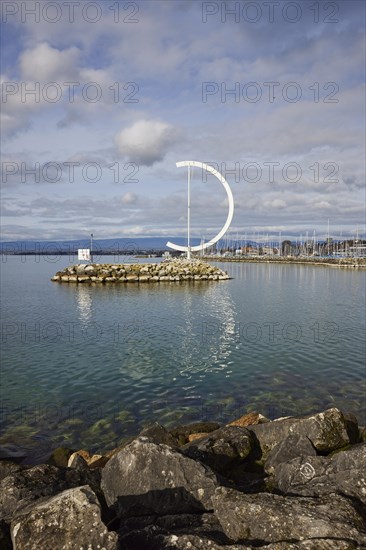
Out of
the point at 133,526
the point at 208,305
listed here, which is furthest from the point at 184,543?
the point at 208,305

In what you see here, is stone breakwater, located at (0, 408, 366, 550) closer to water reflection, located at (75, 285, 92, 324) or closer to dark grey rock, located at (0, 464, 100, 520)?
dark grey rock, located at (0, 464, 100, 520)

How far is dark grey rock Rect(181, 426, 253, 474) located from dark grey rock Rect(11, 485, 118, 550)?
404 cm

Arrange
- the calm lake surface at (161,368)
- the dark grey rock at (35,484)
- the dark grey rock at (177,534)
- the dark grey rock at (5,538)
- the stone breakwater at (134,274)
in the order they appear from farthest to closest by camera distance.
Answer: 1. the stone breakwater at (134,274)
2. the calm lake surface at (161,368)
3. the dark grey rock at (35,484)
4. the dark grey rock at (5,538)
5. the dark grey rock at (177,534)

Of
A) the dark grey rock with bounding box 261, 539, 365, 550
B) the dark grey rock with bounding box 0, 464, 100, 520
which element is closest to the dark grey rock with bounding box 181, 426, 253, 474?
the dark grey rock with bounding box 0, 464, 100, 520

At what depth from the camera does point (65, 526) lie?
599cm

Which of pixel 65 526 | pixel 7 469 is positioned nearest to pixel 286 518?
pixel 65 526

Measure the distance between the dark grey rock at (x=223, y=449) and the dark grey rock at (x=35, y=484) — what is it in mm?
2568

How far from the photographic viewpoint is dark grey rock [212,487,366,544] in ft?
20.3

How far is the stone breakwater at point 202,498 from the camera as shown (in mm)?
6059

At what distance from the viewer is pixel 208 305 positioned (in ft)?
174

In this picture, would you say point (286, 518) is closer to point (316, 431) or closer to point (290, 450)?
point (290, 450)

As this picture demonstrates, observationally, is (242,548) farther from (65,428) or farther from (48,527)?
(65,428)

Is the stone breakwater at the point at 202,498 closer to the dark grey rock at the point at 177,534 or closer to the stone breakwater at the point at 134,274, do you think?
the dark grey rock at the point at 177,534

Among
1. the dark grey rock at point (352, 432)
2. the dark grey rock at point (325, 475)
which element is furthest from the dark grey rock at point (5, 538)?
the dark grey rock at point (352, 432)
